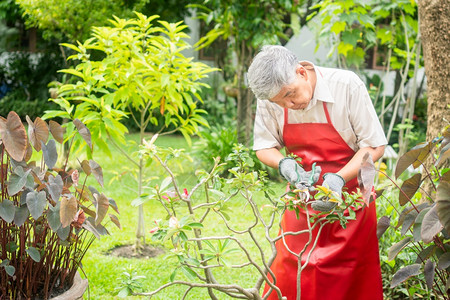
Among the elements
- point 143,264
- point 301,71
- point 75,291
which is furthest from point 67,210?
point 143,264

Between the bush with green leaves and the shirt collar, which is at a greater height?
the shirt collar

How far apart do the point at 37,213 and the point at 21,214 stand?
131 mm

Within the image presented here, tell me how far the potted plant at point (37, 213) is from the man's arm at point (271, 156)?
2.43ft

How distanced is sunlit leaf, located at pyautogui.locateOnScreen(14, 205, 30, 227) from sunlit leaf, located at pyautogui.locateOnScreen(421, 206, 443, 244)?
1433 millimetres

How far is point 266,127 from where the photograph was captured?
2.64m

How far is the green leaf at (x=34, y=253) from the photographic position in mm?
2121

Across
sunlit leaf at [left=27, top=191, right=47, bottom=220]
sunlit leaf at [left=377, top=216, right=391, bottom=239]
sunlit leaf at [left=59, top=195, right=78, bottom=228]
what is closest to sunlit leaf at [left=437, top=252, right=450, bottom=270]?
sunlit leaf at [left=377, top=216, right=391, bottom=239]

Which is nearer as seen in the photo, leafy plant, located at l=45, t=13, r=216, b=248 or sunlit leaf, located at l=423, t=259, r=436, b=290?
sunlit leaf, located at l=423, t=259, r=436, b=290

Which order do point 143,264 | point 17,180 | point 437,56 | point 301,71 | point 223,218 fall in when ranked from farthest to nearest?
point 143,264
point 437,56
point 301,71
point 17,180
point 223,218

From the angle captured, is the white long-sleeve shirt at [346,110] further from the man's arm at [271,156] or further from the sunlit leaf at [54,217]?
the sunlit leaf at [54,217]

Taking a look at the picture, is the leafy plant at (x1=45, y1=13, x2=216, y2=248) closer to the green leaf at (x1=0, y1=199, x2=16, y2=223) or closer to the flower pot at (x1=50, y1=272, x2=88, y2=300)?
the flower pot at (x1=50, y1=272, x2=88, y2=300)

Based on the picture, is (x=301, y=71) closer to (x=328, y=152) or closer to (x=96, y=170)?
(x=328, y=152)

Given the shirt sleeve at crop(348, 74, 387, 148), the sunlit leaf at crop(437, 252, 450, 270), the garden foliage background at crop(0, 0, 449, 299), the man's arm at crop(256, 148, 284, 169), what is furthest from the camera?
the garden foliage background at crop(0, 0, 449, 299)

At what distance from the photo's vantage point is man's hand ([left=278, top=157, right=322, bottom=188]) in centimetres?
212
